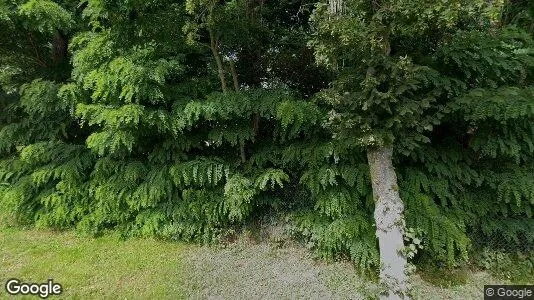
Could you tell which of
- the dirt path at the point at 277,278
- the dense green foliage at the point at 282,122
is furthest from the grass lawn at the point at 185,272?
the dense green foliage at the point at 282,122

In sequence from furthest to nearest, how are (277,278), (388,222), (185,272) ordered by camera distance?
(185,272) → (277,278) → (388,222)

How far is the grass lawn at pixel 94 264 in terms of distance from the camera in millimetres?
3773

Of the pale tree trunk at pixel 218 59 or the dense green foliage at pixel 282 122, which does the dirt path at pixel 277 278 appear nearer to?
the dense green foliage at pixel 282 122

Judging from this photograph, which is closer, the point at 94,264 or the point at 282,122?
the point at 282,122

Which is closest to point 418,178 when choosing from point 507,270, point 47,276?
point 507,270

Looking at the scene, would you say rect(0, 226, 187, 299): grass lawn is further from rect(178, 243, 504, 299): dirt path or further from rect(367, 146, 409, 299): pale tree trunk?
rect(367, 146, 409, 299): pale tree trunk

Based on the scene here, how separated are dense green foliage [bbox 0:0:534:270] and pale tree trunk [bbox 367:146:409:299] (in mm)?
281

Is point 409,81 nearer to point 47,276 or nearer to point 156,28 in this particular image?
point 156,28

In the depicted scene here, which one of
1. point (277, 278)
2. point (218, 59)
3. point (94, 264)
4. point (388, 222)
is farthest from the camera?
point (218, 59)

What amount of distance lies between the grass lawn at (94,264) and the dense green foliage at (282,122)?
10.3 inches

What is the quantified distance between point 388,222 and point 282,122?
5.40 ft

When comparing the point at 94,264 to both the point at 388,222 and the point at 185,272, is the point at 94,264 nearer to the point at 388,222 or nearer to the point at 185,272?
the point at 185,272

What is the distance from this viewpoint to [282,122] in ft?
13.2

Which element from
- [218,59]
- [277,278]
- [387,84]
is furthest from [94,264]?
[387,84]
